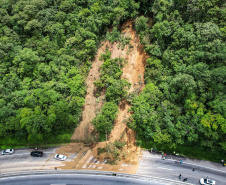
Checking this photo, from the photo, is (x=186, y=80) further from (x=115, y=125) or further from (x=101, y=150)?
(x=101, y=150)

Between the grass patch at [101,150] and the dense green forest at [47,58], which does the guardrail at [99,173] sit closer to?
the grass patch at [101,150]

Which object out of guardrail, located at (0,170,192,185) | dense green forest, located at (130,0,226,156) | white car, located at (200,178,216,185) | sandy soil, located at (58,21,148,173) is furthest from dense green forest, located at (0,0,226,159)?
guardrail, located at (0,170,192,185)

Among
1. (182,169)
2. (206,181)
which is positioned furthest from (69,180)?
(206,181)

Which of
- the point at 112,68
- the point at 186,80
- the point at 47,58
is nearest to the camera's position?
the point at 186,80

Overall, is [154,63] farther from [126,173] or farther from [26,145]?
[26,145]

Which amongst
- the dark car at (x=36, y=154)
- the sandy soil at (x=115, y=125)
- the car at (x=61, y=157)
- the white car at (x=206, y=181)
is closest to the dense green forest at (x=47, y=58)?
the sandy soil at (x=115, y=125)

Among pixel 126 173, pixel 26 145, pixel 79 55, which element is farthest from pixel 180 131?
pixel 26 145

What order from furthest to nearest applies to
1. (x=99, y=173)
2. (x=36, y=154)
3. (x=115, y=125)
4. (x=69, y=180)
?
1. (x=115, y=125)
2. (x=36, y=154)
3. (x=99, y=173)
4. (x=69, y=180)
